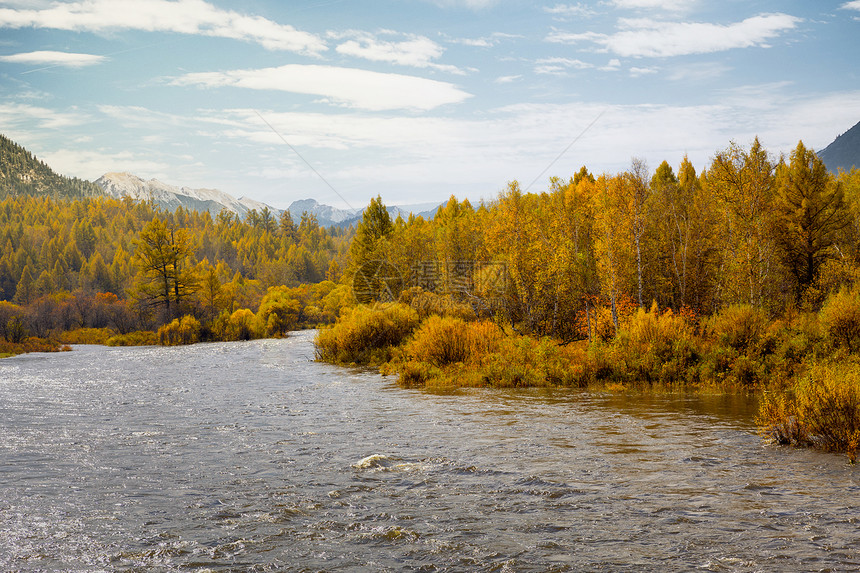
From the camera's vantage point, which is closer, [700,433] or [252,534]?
[252,534]

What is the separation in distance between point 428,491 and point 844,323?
1765 cm

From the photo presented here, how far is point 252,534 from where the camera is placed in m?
8.12

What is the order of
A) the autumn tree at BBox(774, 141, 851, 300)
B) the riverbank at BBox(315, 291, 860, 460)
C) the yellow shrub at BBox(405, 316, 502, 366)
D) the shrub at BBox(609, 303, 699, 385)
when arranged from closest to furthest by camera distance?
the riverbank at BBox(315, 291, 860, 460), the shrub at BBox(609, 303, 699, 385), the yellow shrub at BBox(405, 316, 502, 366), the autumn tree at BBox(774, 141, 851, 300)

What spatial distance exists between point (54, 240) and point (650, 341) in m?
161

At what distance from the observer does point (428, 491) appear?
9930mm

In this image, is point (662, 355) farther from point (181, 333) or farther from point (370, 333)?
point (181, 333)

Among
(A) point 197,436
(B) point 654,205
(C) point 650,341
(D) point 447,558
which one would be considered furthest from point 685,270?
(D) point 447,558

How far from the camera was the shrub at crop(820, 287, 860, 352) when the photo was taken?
19656 mm

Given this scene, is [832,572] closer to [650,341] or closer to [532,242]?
[650,341]

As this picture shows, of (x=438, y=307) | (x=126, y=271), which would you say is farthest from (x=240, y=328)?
(x=126, y=271)

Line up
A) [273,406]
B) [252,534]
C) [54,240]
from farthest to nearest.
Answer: [54,240] → [273,406] → [252,534]

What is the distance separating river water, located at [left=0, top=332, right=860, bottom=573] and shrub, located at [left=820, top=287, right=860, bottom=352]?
5.55m

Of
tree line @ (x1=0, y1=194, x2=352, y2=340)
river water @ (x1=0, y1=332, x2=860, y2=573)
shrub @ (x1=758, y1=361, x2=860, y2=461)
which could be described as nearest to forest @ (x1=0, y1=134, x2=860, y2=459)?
shrub @ (x1=758, y1=361, x2=860, y2=461)

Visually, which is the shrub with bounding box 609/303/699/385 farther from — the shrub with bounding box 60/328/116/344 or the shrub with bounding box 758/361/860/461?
the shrub with bounding box 60/328/116/344
